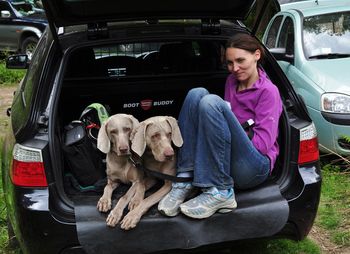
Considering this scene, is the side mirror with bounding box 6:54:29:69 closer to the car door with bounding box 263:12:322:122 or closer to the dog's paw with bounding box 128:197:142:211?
the dog's paw with bounding box 128:197:142:211

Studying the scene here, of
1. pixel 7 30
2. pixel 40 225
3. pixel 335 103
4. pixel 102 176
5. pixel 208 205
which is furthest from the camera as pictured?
pixel 7 30

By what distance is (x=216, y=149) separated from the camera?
286 cm

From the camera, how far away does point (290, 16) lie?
7.00 meters

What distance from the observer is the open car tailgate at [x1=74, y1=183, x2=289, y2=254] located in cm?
270

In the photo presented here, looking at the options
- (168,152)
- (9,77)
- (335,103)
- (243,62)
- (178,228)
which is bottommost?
(9,77)

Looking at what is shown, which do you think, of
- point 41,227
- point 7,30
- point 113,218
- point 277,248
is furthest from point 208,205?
point 7,30

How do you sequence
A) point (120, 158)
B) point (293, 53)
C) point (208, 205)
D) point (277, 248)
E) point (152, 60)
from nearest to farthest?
point (208, 205) → point (120, 158) → point (277, 248) → point (152, 60) → point (293, 53)

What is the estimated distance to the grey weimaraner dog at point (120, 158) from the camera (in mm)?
2953

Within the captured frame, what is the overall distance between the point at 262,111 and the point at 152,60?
1.58m

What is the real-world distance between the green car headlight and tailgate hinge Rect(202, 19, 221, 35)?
2.14 meters

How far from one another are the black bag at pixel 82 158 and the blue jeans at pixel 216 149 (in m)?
0.59

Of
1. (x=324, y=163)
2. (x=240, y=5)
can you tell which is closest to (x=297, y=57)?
(x=324, y=163)

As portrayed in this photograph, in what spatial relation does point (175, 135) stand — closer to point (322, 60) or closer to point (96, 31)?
point (96, 31)

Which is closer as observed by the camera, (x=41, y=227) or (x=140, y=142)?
(x=41, y=227)
